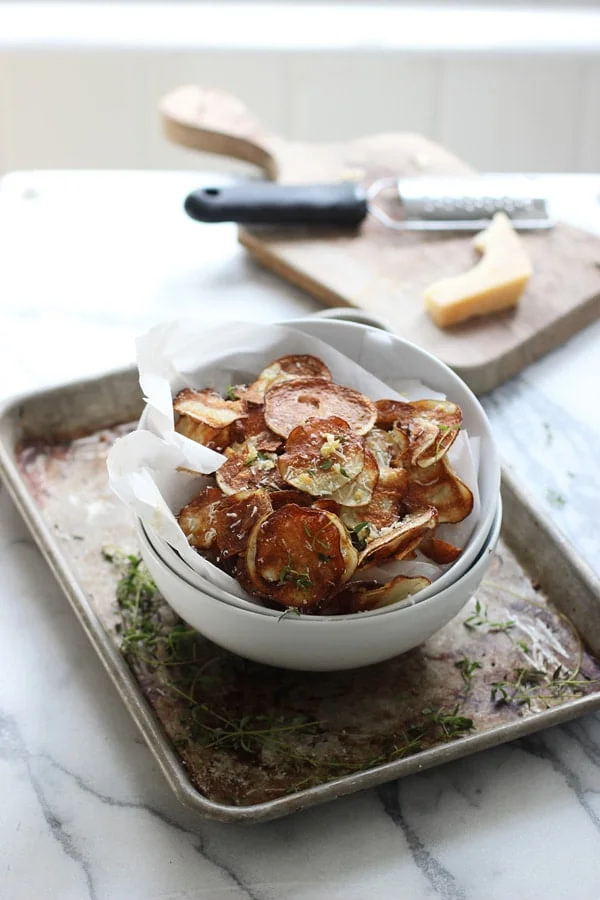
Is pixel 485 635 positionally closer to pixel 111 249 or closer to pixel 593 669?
pixel 593 669

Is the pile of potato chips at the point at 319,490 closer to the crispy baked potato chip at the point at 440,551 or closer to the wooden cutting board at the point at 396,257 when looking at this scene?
the crispy baked potato chip at the point at 440,551

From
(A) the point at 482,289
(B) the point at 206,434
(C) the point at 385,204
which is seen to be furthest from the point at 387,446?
(C) the point at 385,204

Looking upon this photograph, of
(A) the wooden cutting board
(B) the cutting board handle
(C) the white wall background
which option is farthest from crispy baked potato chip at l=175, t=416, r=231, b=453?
(C) the white wall background

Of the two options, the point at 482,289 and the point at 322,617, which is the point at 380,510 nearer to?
the point at 322,617

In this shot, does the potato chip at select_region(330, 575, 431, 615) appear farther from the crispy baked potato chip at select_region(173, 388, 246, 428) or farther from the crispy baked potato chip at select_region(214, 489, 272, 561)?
the crispy baked potato chip at select_region(173, 388, 246, 428)

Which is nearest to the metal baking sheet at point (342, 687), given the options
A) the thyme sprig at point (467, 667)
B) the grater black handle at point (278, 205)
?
the thyme sprig at point (467, 667)

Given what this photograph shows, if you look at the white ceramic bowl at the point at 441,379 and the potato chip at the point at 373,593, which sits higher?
the white ceramic bowl at the point at 441,379
